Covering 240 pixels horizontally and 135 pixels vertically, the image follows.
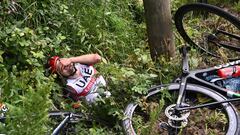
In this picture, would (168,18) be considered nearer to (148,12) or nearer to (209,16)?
(148,12)

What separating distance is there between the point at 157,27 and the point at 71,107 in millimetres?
1339

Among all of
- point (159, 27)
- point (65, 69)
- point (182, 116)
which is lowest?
point (182, 116)

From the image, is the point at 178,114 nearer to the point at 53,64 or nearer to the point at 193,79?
the point at 193,79

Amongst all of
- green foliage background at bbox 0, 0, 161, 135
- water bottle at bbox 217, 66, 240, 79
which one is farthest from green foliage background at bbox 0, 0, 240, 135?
water bottle at bbox 217, 66, 240, 79

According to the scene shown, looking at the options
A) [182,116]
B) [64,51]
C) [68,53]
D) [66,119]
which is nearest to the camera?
[66,119]

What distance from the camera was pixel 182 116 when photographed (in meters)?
4.01

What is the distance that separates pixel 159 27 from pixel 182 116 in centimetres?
136

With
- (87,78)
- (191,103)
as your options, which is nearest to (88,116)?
(87,78)

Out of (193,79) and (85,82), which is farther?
(85,82)

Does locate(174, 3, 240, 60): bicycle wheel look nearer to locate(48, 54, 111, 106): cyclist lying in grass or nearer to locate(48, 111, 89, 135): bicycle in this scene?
locate(48, 54, 111, 106): cyclist lying in grass

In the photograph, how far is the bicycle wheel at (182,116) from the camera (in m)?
3.98

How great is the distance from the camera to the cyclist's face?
470cm

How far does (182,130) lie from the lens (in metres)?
4.08

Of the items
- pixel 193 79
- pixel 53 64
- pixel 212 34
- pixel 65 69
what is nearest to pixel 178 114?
pixel 193 79
